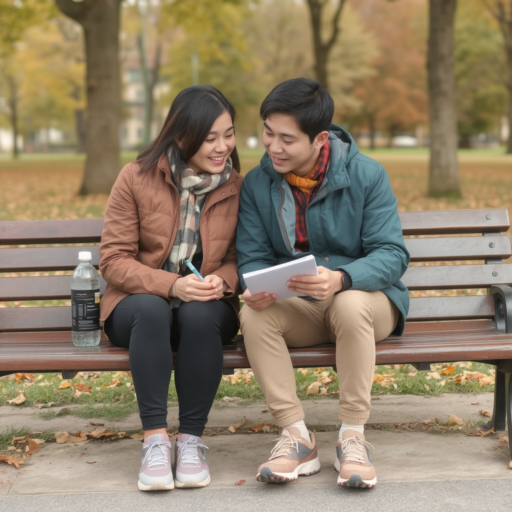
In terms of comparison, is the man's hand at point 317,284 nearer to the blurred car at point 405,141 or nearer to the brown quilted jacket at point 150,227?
the brown quilted jacket at point 150,227

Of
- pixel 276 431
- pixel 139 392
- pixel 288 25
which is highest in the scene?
pixel 288 25

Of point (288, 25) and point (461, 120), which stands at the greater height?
point (288, 25)

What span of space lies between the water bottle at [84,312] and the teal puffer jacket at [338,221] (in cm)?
67

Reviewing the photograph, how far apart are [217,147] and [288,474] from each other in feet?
4.63

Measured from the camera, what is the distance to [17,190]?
17.1m

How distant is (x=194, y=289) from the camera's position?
10.7 feet

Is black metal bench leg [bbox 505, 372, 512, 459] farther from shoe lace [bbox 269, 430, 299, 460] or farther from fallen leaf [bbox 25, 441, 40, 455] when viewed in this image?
fallen leaf [bbox 25, 441, 40, 455]

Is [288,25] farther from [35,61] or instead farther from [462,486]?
[462,486]

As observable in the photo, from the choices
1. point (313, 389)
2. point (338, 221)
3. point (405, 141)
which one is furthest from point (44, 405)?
point (405, 141)

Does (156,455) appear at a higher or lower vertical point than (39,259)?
lower

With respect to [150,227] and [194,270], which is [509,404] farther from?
[150,227]

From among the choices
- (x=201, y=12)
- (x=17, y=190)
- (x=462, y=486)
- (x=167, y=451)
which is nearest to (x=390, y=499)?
(x=462, y=486)

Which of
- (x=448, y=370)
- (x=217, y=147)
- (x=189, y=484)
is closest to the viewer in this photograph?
(x=189, y=484)

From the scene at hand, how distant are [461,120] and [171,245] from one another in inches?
2070
